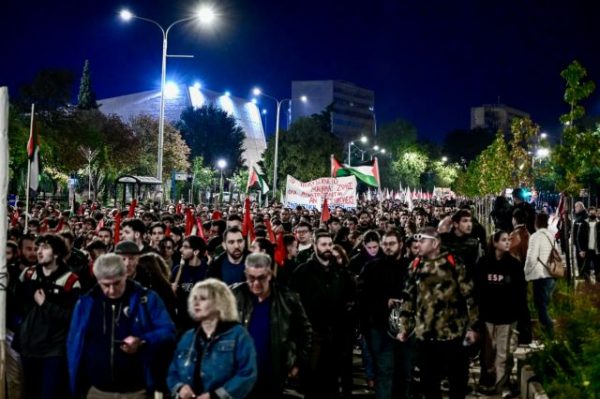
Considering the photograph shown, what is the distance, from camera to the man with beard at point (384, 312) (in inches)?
340

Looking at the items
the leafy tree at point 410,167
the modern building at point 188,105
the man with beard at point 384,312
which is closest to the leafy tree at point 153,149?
the leafy tree at point 410,167

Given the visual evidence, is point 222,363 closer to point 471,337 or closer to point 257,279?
point 257,279

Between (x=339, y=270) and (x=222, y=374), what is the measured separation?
3.45 m

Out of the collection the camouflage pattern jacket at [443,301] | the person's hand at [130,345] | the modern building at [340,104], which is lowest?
the person's hand at [130,345]

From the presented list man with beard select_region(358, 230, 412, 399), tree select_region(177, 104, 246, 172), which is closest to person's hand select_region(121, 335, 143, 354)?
man with beard select_region(358, 230, 412, 399)

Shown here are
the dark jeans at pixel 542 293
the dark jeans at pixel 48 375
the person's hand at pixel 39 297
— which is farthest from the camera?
the dark jeans at pixel 542 293

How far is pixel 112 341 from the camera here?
582cm

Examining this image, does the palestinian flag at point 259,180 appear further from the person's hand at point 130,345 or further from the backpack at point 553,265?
the person's hand at point 130,345

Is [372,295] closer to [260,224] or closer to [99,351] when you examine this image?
[99,351]

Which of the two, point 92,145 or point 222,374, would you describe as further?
point 92,145

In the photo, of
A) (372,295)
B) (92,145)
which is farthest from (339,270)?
(92,145)

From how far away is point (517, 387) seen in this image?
9.61m

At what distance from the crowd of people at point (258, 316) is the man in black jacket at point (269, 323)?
1cm

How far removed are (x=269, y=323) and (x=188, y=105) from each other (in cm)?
12607
